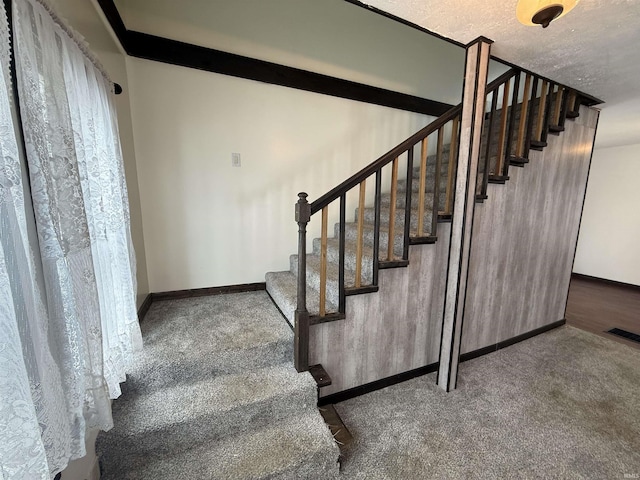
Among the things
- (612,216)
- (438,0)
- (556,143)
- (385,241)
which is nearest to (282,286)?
(385,241)

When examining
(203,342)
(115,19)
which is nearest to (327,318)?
(203,342)

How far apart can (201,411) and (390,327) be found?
51.5 inches

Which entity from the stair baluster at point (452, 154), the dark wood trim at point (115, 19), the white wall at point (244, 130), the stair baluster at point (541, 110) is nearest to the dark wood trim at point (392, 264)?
the stair baluster at point (452, 154)

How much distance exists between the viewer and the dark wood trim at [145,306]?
1.96 meters

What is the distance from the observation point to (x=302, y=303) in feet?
5.32

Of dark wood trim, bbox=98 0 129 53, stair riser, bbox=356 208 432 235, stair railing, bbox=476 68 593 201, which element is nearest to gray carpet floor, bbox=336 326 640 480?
stair riser, bbox=356 208 432 235

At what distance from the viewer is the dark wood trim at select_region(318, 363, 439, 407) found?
73.9 inches

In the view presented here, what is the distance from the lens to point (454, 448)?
1556 mm

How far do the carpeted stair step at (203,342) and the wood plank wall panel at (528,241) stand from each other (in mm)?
1667

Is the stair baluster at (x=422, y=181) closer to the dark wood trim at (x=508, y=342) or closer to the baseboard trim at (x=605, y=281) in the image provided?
the dark wood trim at (x=508, y=342)

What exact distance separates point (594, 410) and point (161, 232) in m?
3.50

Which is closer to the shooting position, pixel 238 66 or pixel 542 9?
pixel 542 9

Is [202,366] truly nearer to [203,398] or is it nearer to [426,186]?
[203,398]

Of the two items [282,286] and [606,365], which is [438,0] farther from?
[606,365]
